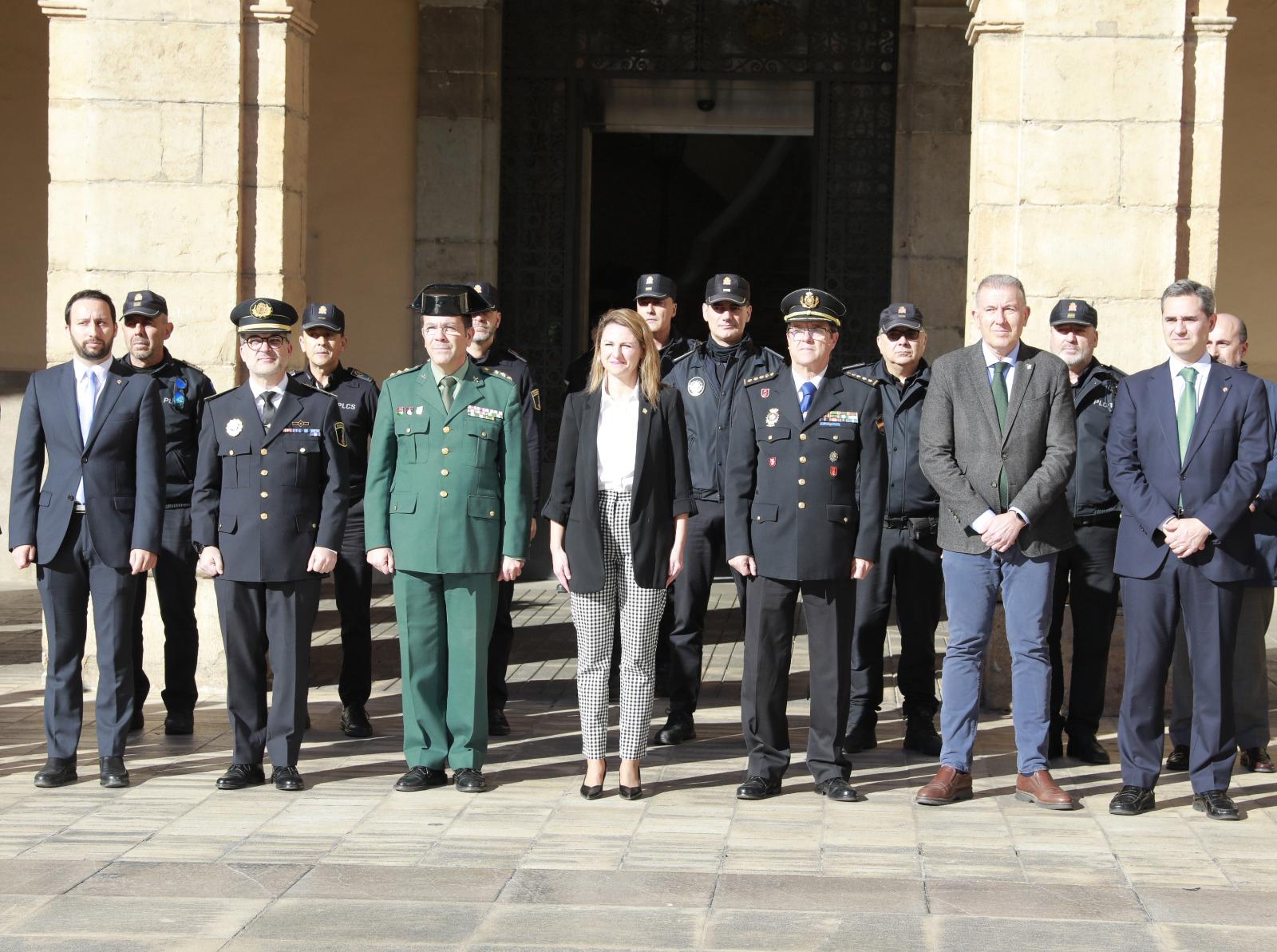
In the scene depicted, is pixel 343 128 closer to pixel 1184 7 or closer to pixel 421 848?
pixel 1184 7

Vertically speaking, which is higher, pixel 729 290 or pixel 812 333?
pixel 729 290

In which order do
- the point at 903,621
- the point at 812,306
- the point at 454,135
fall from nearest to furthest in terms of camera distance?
the point at 812,306 → the point at 903,621 → the point at 454,135

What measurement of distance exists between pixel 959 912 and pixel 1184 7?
4.75 metres

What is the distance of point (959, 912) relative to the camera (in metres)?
4.81

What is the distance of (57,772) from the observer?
6.34 meters

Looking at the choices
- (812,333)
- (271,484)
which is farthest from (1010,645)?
(271,484)

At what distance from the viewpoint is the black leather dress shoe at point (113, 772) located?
630 centimetres

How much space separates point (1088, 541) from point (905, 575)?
743 mm

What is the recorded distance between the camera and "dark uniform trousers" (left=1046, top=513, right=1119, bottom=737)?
698 centimetres

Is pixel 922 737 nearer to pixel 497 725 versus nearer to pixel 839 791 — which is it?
pixel 839 791

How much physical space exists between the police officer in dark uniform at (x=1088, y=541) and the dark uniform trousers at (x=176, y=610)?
3582 millimetres

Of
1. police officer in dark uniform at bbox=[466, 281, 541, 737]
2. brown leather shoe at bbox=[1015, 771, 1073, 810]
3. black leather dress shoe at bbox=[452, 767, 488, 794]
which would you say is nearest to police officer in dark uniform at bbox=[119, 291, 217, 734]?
police officer in dark uniform at bbox=[466, 281, 541, 737]

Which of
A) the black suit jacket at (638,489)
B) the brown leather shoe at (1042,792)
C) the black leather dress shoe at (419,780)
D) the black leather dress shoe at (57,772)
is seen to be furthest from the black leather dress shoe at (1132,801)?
the black leather dress shoe at (57,772)

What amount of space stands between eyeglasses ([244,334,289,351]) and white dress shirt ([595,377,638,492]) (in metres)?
1.25
